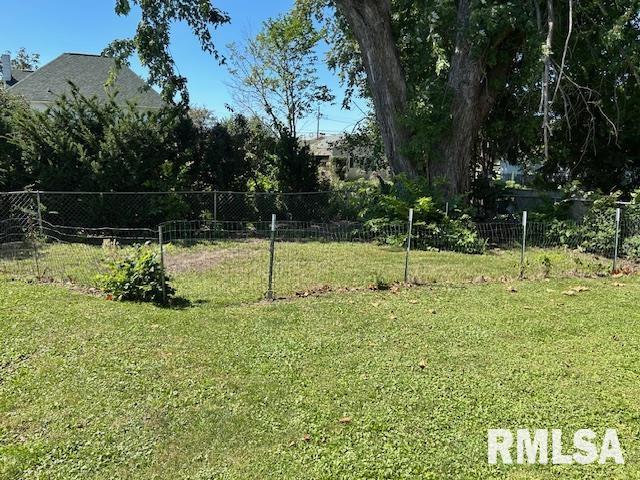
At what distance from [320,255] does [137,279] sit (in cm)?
402

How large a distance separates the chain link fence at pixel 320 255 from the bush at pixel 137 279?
234mm

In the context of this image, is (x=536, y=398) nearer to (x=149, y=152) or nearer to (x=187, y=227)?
(x=187, y=227)

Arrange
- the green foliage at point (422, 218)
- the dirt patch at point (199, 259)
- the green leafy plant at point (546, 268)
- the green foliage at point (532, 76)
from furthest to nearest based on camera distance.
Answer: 1. the green foliage at point (422, 218)
2. the green foliage at point (532, 76)
3. the dirt patch at point (199, 259)
4. the green leafy plant at point (546, 268)

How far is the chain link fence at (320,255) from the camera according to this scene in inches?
268

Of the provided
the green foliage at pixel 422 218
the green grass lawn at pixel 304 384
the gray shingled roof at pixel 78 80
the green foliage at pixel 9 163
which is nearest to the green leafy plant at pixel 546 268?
the green grass lawn at pixel 304 384

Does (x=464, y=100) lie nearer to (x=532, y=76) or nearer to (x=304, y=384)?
(x=532, y=76)

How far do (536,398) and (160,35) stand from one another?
12.2 m

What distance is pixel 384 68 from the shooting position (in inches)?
460

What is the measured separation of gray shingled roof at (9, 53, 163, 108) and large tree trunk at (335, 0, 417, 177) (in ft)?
47.9

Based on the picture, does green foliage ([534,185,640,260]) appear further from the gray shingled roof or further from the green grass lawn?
the gray shingled roof

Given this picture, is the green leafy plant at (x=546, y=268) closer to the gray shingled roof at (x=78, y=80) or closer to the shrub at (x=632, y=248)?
the shrub at (x=632, y=248)

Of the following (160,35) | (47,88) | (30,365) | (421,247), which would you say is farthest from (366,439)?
(47,88)

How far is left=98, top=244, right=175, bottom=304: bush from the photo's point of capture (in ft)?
18.8

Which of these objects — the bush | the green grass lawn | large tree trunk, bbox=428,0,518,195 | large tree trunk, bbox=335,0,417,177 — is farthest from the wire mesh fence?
large tree trunk, bbox=335,0,417,177
